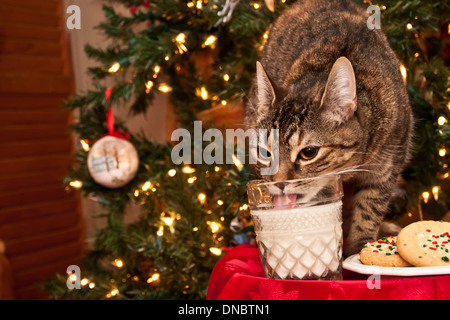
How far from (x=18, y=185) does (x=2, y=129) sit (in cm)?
30

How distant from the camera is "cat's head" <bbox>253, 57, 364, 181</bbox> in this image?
2.65 ft

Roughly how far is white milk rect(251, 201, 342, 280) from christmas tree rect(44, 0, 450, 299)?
0.57m

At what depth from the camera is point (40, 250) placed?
89.7 inches

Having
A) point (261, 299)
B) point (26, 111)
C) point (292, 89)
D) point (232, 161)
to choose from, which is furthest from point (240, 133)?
point (26, 111)

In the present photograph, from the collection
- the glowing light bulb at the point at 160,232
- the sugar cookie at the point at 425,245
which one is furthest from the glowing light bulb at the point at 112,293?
the sugar cookie at the point at 425,245

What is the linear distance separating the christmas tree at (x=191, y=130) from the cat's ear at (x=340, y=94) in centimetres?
43

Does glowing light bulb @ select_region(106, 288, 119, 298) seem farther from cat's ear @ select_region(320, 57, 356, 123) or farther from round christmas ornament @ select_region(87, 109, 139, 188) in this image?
cat's ear @ select_region(320, 57, 356, 123)

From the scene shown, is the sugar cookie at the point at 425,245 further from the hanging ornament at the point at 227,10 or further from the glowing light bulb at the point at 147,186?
the glowing light bulb at the point at 147,186

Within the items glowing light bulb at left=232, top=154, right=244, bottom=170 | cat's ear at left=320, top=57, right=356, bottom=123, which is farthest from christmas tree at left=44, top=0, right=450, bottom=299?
cat's ear at left=320, top=57, right=356, bottom=123

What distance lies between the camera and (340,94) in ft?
2.64

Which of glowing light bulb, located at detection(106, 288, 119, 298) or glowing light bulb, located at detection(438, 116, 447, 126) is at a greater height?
glowing light bulb, located at detection(438, 116, 447, 126)

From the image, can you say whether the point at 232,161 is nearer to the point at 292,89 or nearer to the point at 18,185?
the point at 292,89

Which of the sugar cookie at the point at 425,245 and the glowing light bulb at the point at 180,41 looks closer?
the sugar cookie at the point at 425,245

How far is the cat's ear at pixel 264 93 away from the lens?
2.86 ft
